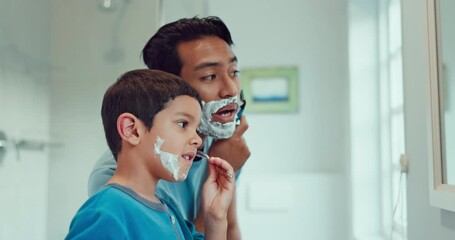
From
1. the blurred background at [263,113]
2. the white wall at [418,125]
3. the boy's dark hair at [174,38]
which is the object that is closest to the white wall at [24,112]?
the blurred background at [263,113]

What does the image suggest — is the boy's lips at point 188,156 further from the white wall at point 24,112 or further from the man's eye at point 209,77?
the white wall at point 24,112

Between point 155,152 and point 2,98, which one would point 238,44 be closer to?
point 2,98

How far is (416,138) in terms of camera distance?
3.64 ft

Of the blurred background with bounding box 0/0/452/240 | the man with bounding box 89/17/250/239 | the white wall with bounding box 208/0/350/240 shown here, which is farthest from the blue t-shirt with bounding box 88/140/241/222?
the white wall with bounding box 208/0/350/240

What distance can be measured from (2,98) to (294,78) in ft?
4.23

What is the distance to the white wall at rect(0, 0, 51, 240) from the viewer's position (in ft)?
5.68

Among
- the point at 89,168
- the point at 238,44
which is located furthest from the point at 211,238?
the point at 238,44

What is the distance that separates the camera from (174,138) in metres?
0.69

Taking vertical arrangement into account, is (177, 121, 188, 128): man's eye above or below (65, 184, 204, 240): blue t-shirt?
above

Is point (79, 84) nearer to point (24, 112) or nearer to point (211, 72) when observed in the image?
point (24, 112)

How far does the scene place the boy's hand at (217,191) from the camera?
32.9 inches

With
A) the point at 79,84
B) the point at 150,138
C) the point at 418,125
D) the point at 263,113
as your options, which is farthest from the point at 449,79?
the point at 263,113

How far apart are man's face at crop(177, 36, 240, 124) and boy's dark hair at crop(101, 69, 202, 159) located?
0.95 feet

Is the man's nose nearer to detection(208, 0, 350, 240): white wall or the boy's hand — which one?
the boy's hand
